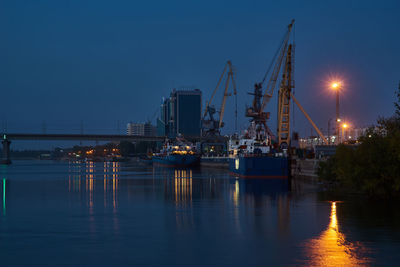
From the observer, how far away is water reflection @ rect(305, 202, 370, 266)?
2152 cm

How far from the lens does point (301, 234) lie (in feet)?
94.3

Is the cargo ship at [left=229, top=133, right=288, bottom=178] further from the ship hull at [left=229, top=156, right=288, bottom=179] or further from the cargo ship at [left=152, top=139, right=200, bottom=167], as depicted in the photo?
the cargo ship at [left=152, top=139, right=200, bottom=167]

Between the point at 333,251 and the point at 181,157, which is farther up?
the point at 181,157

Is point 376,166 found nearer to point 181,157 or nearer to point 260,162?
point 260,162

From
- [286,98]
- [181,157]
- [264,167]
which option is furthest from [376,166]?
[181,157]

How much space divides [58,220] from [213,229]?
36.5ft

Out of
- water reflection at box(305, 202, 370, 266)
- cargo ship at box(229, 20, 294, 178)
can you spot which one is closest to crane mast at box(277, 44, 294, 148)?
cargo ship at box(229, 20, 294, 178)

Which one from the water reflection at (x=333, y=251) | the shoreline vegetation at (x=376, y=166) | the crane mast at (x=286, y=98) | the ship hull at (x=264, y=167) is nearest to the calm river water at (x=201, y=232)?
the water reflection at (x=333, y=251)

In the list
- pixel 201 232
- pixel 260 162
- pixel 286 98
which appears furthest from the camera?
pixel 286 98

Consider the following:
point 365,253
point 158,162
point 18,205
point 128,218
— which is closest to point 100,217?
point 128,218

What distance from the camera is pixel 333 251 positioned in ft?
77.7

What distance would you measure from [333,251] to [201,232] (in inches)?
325

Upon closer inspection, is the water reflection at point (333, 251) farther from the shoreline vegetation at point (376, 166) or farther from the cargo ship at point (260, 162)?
the cargo ship at point (260, 162)

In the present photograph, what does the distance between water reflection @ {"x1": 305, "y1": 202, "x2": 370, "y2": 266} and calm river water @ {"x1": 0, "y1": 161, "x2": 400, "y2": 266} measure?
0.13 feet
